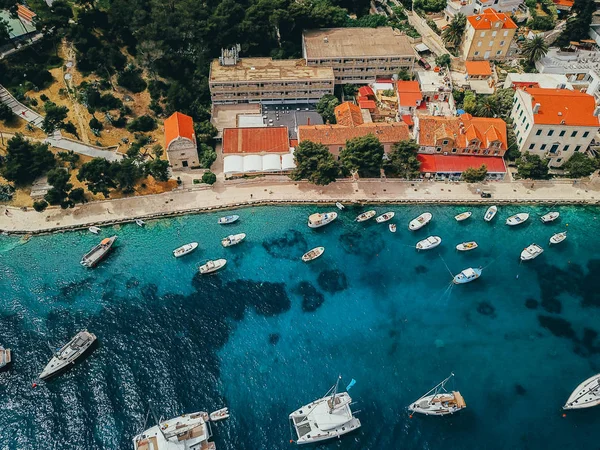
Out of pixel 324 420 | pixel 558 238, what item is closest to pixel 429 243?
pixel 558 238

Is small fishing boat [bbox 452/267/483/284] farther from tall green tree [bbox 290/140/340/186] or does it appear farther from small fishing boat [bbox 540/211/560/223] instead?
tall green tree [bbox 290/140/340/186]

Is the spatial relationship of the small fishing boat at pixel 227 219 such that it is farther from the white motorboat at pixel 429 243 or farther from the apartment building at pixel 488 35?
the apartment building at pixel 488 35

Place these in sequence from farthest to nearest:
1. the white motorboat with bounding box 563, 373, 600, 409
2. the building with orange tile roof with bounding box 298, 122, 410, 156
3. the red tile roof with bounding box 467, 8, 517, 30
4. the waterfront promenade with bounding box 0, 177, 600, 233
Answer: the red tile roof with bounding box 467, 8, 517, 30 < the building with orange tile roof with bounding box 298, 122, 410, 156 < the waterfront promenade with bounding box 0, 177, 600, 233 < the white motorboat with bounding box 563, 373, 600, 409

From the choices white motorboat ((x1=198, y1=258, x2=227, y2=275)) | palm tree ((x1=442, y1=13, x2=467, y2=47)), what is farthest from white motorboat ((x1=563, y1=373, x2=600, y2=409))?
palm tree ((x1=442, y1=13, x2=467, y2=47))

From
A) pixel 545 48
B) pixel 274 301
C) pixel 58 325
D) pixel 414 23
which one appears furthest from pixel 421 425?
pixel 414 23

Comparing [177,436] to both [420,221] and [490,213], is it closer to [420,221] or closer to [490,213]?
[420,221]

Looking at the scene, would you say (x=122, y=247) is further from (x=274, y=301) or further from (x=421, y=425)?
(x=421, y=425)

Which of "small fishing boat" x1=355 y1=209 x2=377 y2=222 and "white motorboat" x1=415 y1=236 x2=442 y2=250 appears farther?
"small fishing boat" x1=355 y1=209 x2=377 y2=222
